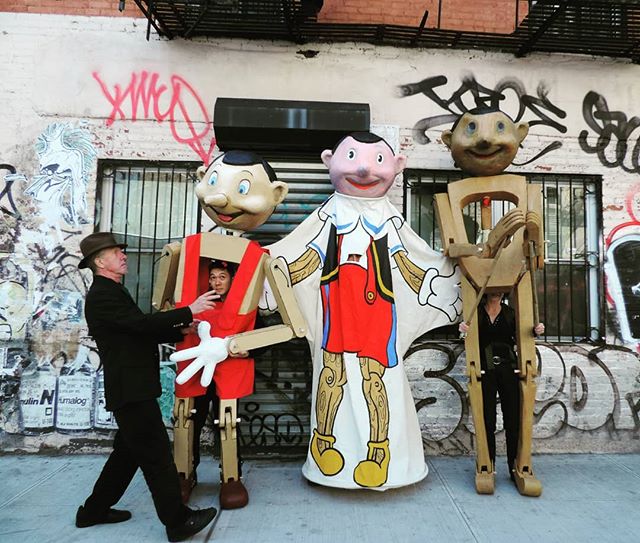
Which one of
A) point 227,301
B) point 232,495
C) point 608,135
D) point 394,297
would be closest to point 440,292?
point 394,297

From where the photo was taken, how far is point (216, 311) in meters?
3.66

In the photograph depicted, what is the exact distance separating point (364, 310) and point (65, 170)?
3376 mm

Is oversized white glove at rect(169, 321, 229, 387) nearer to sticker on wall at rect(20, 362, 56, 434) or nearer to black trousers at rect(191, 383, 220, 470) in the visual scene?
black trousers at rect(191, 383, 220, 470)

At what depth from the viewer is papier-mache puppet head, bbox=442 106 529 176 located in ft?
13.3

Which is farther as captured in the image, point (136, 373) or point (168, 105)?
point (168, 105)

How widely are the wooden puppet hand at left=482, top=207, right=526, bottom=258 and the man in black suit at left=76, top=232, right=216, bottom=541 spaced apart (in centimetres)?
228

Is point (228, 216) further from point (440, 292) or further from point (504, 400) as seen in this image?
point (504, 400)

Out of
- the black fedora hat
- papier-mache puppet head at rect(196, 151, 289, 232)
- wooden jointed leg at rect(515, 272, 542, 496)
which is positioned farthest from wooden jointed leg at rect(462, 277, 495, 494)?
the black fedora hat

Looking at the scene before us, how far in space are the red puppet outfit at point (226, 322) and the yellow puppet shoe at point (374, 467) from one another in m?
1.00

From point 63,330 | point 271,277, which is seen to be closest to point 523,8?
point 271,277

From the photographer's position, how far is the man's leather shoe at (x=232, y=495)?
3.48 m

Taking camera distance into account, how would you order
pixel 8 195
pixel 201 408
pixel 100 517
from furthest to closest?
pixel 8 195 → pixel 201 408 → pixel 100 517

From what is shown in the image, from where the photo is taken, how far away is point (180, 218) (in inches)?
200

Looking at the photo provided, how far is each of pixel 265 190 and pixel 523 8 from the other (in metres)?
3.84
